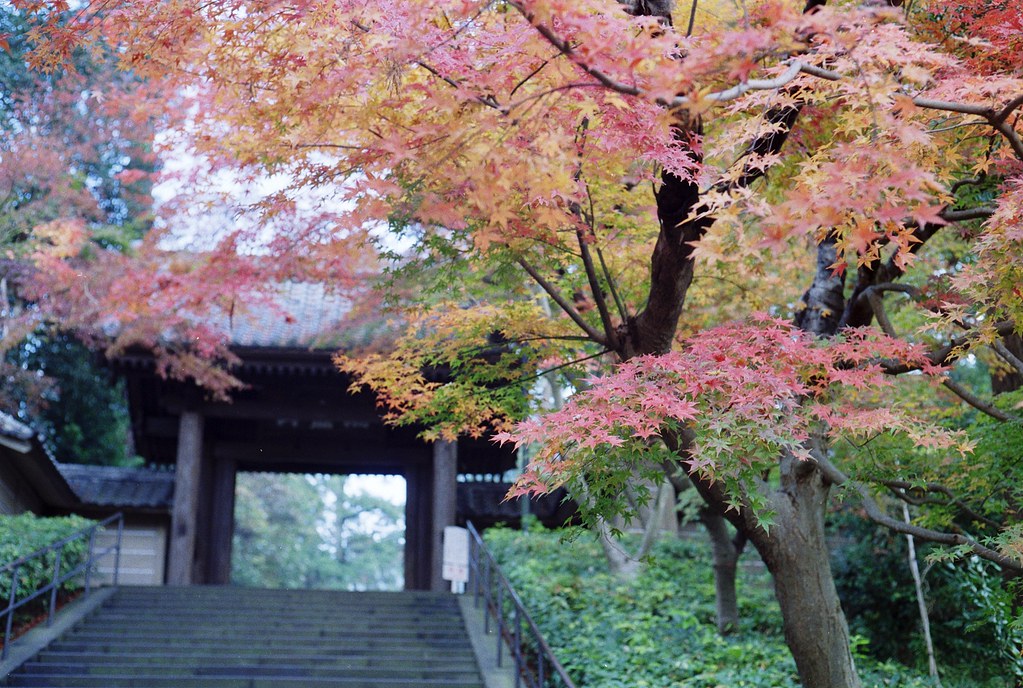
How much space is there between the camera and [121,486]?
42.4 ft

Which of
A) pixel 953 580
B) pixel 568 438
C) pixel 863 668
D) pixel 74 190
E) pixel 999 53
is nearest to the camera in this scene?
pixel 568 438

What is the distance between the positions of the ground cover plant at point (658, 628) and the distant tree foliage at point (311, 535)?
45.2ft

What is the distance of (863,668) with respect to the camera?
25.3 ft

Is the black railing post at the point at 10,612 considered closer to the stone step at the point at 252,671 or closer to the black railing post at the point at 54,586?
the stone step at the point at 252,671

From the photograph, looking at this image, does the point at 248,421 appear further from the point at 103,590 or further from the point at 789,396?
the point at 789,396

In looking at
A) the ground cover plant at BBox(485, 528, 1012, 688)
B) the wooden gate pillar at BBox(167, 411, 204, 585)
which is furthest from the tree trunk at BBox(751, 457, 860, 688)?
the wooden gate pillar at BBox(167, 411, 204, 585)

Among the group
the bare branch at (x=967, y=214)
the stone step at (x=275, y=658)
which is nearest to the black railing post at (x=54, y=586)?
the stone step at (x=275, y=658)

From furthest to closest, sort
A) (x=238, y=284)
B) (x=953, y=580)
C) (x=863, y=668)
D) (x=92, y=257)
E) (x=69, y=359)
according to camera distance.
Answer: (x=69, y=359)
(x=92, y=257)
(x=238, y=284)
(x=953, y=580)
(x=863, y=668)

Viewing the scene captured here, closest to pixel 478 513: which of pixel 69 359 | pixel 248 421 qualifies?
pixel 248 421

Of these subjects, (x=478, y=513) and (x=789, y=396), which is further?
(x=478, y=513)

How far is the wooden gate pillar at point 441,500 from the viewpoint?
457 inches

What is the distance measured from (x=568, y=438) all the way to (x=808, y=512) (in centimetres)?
227

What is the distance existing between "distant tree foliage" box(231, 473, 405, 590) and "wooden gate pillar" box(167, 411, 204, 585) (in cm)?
1096

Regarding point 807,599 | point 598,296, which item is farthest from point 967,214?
point 807,599
